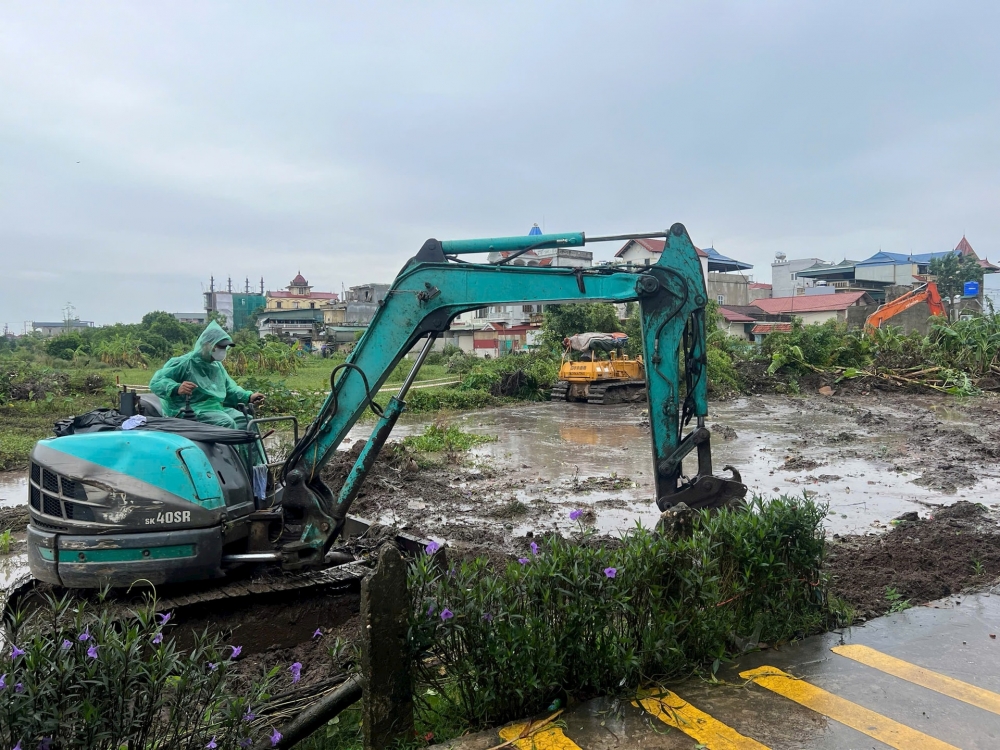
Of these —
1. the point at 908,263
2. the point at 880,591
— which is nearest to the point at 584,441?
the point at 880,591

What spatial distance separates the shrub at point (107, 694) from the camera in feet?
8.56

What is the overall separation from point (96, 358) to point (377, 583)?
130 feet

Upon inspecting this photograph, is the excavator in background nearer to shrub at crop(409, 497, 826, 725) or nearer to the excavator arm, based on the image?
the excavator arm

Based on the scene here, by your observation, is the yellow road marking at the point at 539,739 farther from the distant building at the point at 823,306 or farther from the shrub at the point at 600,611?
the distant building at the point at 823,306

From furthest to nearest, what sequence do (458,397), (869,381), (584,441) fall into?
(869,381), (458,397), (584,441)

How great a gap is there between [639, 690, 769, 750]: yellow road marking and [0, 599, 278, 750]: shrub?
2.09 meters

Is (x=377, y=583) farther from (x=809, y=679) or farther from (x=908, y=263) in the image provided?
(x=908, y=263)

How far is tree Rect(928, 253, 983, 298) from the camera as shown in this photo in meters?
53.7

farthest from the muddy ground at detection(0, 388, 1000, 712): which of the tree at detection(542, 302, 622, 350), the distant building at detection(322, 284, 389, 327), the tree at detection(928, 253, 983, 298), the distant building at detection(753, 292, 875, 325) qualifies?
the distant building at detection(322, 284, 389, 327)

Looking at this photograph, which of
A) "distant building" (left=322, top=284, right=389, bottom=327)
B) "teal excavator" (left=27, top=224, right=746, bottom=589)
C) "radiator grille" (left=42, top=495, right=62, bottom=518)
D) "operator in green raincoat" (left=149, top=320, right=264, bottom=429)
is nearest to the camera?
"radiator grille" (left=42, top=495, right=62, bottom=518)

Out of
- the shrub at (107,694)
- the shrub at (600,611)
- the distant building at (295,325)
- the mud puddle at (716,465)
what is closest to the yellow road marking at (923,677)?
the shrub at (600,611)

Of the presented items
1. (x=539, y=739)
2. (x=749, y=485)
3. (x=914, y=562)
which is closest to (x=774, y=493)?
(x=749, y=485)

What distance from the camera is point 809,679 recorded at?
4.25m

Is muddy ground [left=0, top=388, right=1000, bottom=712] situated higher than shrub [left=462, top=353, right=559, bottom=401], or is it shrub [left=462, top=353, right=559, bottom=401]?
shrub [left=462, top=353, right=559, bottom=401]
